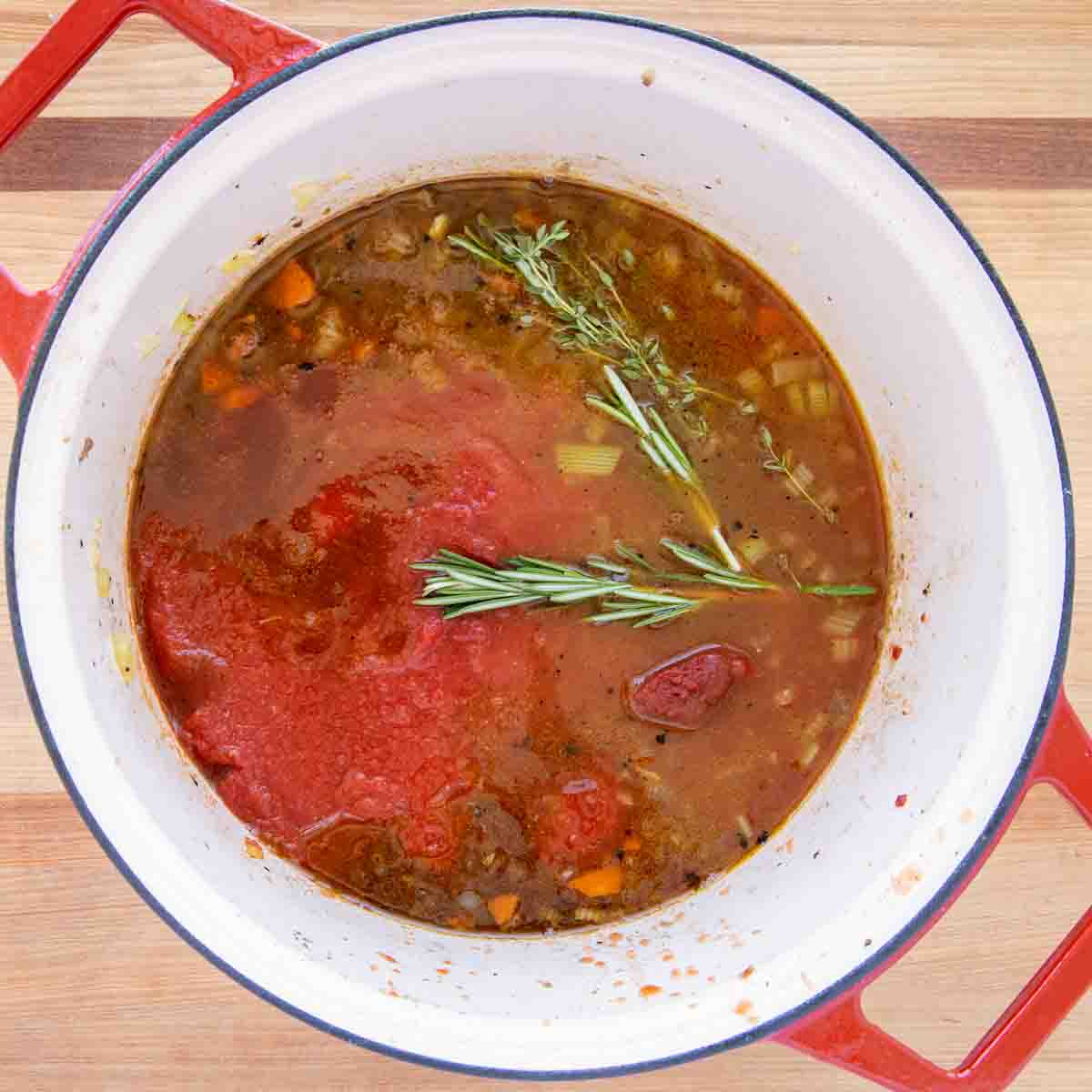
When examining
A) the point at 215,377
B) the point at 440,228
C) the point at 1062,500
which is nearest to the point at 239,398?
the point at 215,377

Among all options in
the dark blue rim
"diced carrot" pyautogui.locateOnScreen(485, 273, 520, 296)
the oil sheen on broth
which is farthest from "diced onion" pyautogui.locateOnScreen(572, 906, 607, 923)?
"diced carrot" pyautogui.locateOnScreen(485, 273, 520, 296)


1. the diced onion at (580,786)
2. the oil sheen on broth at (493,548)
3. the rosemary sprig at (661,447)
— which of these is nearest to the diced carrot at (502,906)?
the oil sheen on broth at (493,548)

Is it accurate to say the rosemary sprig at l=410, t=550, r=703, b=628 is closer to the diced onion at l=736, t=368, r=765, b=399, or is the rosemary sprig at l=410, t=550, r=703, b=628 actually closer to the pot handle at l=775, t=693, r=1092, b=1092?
the diced onion at l=736, t=368, r=765, b=399

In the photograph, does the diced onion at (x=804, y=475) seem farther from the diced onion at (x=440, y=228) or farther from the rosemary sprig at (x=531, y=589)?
the diced onion at (x=440, y=228)

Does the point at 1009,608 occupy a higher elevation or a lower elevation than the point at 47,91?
lower

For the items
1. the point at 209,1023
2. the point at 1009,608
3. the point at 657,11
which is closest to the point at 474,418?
the point at 657,11

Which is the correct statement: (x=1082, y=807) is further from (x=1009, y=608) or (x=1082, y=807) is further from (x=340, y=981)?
(x=340, y=981)
